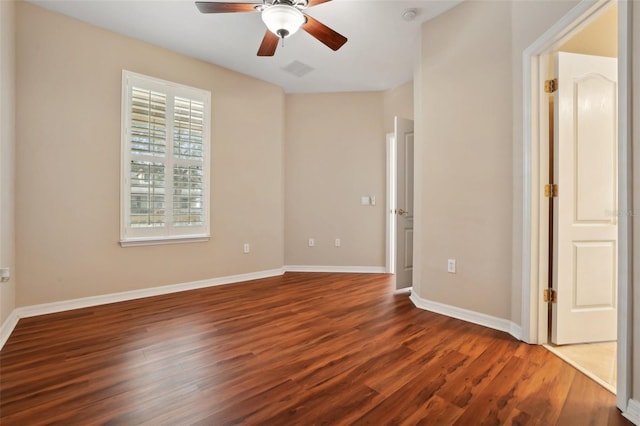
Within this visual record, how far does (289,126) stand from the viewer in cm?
490

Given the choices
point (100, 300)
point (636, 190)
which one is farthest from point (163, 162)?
point (636, 190)

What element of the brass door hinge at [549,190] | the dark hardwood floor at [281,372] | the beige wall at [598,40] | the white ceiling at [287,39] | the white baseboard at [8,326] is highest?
the white ceiling at [287,39]

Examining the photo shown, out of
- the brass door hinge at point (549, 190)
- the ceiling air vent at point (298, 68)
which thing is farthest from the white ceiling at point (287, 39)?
the brass door hinge at point (549, 190)

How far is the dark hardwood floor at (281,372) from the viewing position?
1442 millimetres

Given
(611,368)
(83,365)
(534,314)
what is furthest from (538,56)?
(83,365)

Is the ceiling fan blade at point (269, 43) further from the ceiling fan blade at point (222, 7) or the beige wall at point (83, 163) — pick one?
the beige wall at point (83, 163)

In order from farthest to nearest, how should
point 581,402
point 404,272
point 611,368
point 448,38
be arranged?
point 404,272 → point 448,38 → point 611,368 → point 581,402

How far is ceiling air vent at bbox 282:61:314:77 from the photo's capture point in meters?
3.87

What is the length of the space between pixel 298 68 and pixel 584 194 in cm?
340

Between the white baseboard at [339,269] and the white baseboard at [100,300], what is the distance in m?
0.78

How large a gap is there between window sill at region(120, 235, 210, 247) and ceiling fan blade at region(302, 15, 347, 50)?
2.69 metres

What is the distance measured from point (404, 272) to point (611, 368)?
198 cm

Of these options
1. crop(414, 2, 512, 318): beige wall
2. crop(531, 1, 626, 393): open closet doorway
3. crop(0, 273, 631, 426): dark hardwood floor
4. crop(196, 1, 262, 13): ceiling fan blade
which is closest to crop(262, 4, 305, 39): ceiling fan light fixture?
crop(196, 1, 262, 13): ceiling fan blade

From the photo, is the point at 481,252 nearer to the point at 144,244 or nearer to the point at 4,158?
the point at 144,244
